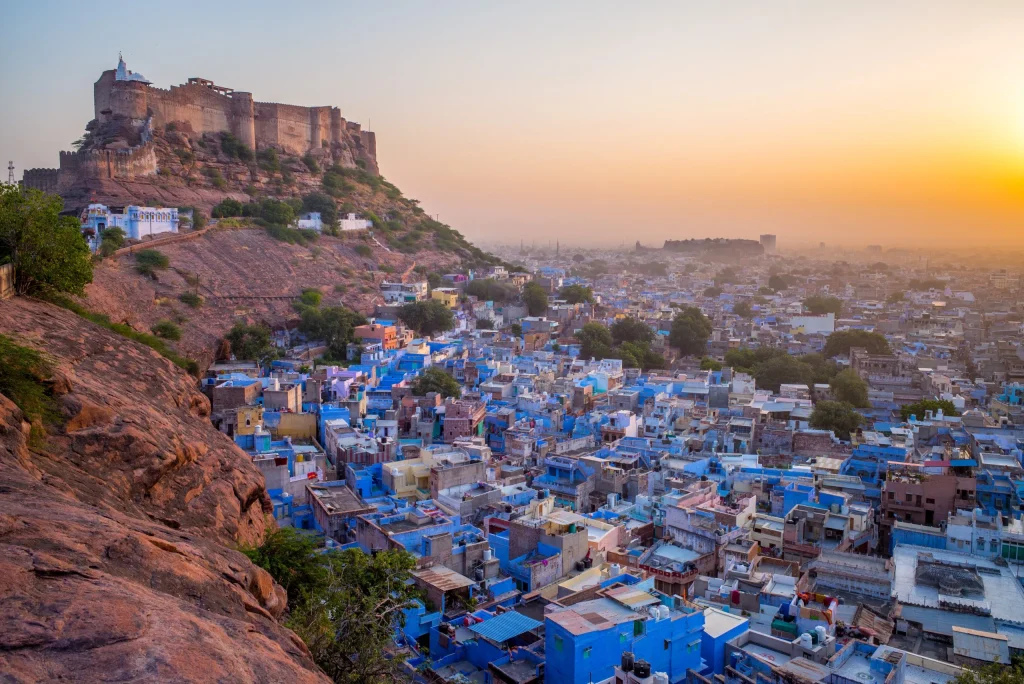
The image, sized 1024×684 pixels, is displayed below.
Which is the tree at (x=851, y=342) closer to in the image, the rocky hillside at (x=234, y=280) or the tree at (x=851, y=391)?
the tree at (x=851, y=391)

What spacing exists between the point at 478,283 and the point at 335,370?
13.5 metres

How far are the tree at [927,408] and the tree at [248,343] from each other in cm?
1568

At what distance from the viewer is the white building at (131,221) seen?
22.4 meters

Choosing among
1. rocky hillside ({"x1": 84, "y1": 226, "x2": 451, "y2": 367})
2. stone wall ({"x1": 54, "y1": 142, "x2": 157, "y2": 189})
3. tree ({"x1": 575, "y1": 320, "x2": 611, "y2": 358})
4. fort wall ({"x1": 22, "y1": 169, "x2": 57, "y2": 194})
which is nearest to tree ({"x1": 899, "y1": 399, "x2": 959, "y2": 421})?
tree ({"x1": 575, "y1": 320, "x2": 611, "y2": 358})

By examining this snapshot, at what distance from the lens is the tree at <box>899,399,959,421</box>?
706 inches

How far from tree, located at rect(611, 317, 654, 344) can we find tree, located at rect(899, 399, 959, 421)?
32.2 feet

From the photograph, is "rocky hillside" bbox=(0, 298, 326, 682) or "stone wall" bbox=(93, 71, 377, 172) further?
"stone wall" bbox=(93, 71, 377, 172)

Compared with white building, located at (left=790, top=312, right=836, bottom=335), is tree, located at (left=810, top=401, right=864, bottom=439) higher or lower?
lower

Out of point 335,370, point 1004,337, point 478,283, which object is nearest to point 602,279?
point 478,283

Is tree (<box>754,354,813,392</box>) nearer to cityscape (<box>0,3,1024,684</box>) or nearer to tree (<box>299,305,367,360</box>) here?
cityscape (<box>0,3,1024,684</box>)

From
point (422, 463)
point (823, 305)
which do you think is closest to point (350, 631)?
point (422, 463)

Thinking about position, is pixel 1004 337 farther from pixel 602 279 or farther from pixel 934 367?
pixel 602 279

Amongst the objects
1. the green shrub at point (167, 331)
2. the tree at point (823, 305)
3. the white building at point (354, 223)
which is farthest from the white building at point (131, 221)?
the tree at point (823, 305)

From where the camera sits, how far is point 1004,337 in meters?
27.2
